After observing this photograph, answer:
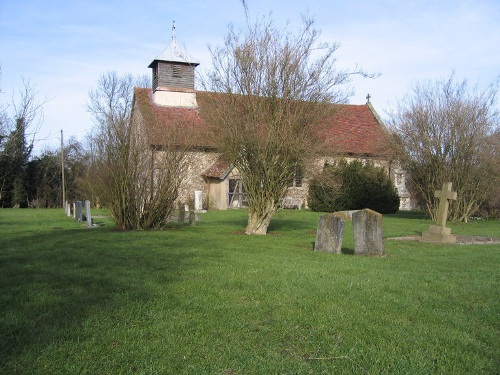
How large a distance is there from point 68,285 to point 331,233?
6.18 meters

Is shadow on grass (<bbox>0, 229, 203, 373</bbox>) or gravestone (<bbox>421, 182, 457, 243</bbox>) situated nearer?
shadow on grass (<bbox>0, 229, 203, 373</bbox>)

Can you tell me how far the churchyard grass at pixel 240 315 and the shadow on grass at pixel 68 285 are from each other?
0.07 feet

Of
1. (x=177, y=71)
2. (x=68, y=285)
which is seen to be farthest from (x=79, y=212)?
(x=68, y=285)

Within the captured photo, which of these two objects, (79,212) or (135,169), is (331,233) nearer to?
(135,169)

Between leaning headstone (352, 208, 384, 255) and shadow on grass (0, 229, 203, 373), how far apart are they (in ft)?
12.2

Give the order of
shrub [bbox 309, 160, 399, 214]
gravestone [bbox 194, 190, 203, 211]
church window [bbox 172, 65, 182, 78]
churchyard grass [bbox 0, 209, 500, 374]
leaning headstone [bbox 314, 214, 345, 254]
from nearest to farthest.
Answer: churchyard grass [bbox 0, 209, 500, 374] → leaning headstone [bbox 314, 214, 345, 254] → shrub [bbox 309, 160, 399, 214] → gravestone [bbox 194, 190, 203, 211] → church window [bbox 172, 65, 182, 78]

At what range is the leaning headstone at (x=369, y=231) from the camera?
1078cm

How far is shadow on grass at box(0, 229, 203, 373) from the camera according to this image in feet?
15.4

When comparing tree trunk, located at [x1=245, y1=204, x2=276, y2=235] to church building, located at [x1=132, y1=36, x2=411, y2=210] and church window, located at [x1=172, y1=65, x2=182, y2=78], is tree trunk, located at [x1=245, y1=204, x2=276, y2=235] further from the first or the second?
church window, located at [x1=172, y1=65, x2=182, y2=78]

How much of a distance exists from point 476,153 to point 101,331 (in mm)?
21964

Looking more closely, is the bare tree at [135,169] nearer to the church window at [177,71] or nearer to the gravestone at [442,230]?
the gravestone at [442,230]

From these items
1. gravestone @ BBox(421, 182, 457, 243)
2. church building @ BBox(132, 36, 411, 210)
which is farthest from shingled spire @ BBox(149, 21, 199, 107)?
gravestone @ BBox(421, 182, 457, 243)

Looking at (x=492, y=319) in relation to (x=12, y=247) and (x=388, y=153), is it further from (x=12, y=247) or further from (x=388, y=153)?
(x=388, y=153)

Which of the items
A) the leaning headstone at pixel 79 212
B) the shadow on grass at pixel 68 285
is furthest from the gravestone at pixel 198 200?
the shadow on grass at pixel 68 285
